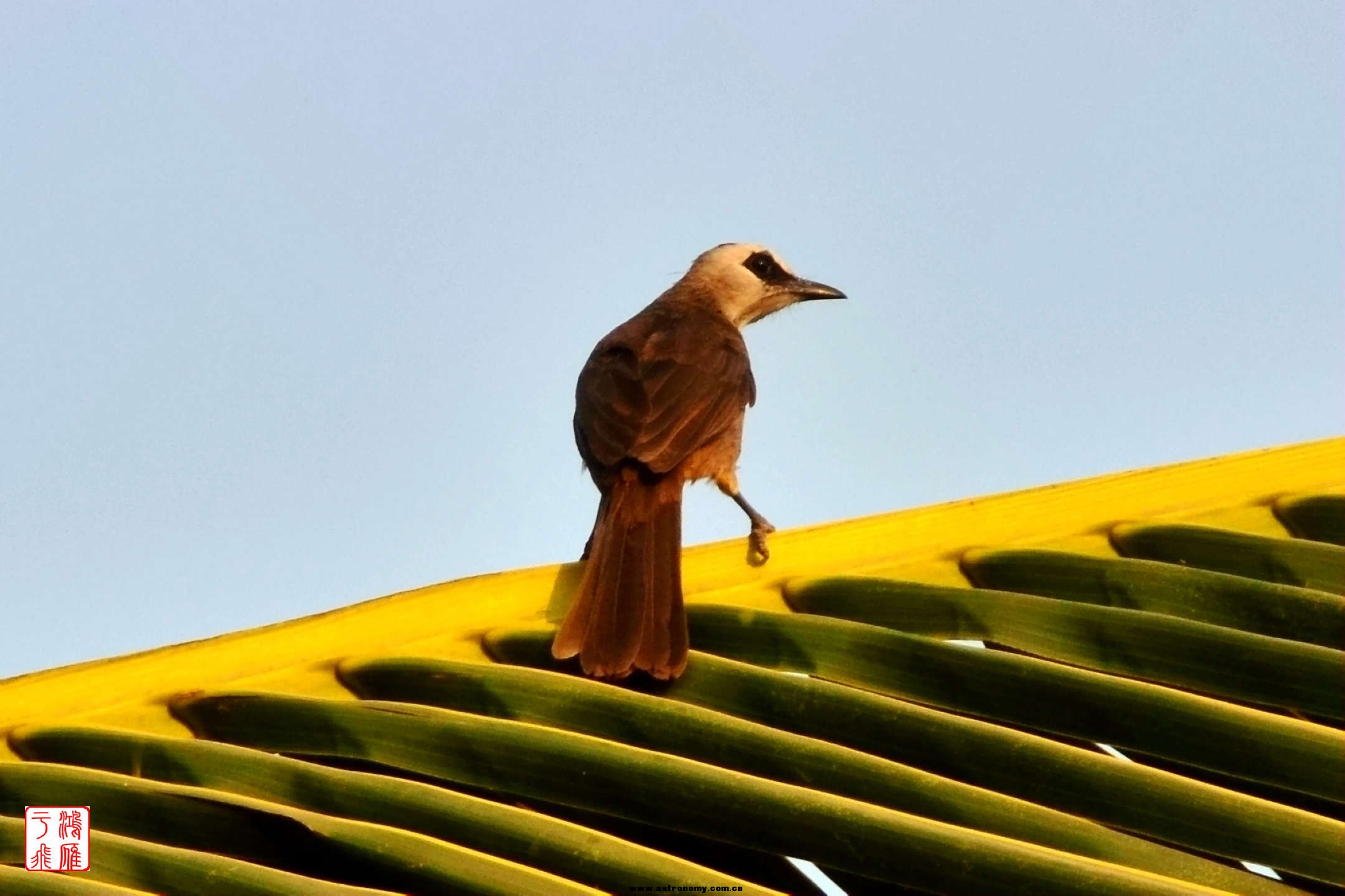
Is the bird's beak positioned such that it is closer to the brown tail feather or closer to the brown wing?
the brown wing

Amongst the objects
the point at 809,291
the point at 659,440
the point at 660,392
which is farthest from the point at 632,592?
the point at 809,291

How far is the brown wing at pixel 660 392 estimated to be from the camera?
537 centimetres

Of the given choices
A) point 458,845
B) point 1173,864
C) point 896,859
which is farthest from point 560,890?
point 1173,864

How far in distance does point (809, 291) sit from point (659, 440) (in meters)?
3.25

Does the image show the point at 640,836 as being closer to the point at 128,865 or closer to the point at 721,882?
the point at 721,882

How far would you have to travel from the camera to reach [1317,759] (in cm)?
232

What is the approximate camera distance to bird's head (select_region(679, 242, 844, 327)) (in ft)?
27.8

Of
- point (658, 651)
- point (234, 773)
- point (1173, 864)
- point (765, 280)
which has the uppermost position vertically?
point (765, 280)

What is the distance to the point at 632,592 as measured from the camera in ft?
12.3

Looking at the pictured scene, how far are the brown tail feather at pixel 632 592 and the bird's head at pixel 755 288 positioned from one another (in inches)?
135

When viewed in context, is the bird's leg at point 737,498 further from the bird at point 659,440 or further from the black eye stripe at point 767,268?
the black eye stripe at point 767,268

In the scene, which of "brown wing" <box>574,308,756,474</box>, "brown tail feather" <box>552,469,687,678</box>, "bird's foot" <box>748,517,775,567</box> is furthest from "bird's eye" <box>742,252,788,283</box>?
"bird's foot" <box>748,517,775,567</box>

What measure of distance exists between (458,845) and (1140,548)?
1470 mm

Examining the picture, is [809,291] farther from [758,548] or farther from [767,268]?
[758,548]
